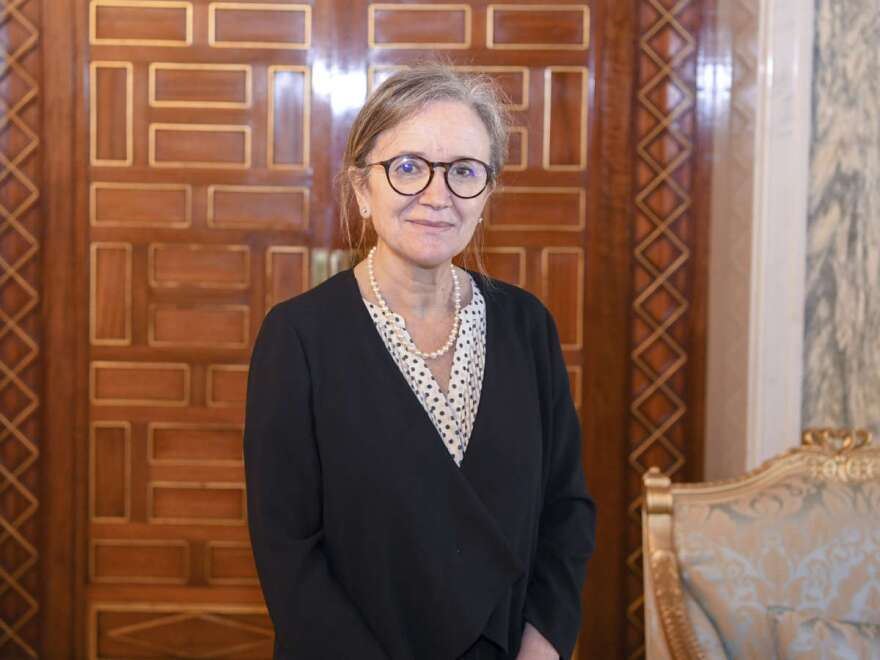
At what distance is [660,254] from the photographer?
3.22m

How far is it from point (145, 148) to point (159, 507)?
3.80 feet

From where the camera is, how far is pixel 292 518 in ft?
4.18

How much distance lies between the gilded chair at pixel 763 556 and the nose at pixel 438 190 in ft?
2.66

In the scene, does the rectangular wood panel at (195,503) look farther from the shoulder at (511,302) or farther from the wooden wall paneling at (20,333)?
the shoulder at (511,302)

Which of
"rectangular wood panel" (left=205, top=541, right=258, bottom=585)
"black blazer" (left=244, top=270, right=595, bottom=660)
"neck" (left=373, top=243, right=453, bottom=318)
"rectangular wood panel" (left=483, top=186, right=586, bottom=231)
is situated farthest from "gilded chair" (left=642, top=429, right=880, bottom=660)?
"rectangular wood panel" (left=205, top=541, right=258, bottom=585)

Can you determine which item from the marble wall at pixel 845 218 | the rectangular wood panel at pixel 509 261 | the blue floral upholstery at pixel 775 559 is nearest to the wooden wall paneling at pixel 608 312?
the rectangular wood panel at pixel 509 261

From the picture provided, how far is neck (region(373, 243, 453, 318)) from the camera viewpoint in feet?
4.55

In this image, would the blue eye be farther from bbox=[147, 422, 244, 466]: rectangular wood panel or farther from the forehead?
bbox=[147, 422, 244, 466]: rectangular wood panel

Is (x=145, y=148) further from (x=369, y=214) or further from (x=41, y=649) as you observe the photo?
(x=369, y=214)

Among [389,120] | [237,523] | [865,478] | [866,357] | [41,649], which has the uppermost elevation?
[389,120]

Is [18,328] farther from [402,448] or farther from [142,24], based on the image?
[402,448]

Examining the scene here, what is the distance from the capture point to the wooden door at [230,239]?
10.4 feet

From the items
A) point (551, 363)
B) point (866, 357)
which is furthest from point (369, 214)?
point (866, 357)

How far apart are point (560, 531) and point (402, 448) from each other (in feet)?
0.98
